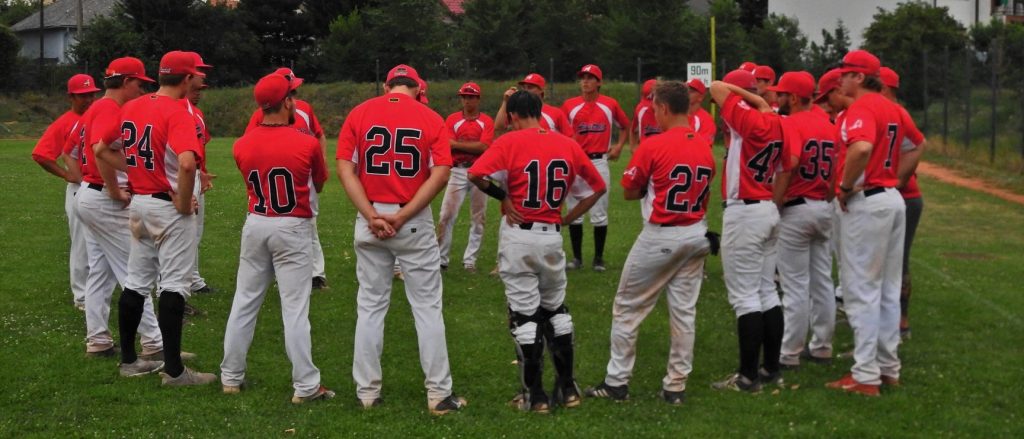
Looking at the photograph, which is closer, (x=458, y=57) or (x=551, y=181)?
(x=551, y=181)

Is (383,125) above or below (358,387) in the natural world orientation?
above

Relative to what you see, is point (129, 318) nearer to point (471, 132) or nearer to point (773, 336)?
point (773, 336)

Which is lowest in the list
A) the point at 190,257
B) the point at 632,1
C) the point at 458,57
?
the point at 190,257

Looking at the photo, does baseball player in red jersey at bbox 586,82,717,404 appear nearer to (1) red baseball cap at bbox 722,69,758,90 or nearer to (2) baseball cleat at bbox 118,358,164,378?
(1) red baseball cap at bbox 722,69,758,90

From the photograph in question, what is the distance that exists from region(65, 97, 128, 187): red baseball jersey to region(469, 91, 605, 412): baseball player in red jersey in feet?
9.19

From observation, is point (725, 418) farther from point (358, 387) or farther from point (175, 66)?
point (175, 66)

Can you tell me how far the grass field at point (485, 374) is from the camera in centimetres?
624

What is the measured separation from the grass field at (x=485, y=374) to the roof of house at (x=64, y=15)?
57.3 metres

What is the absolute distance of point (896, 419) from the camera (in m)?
6.42

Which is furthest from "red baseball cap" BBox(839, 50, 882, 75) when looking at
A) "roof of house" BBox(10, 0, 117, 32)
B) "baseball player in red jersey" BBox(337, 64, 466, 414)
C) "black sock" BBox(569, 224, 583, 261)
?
"roof of house" BBox(10, 0, 117, 32)

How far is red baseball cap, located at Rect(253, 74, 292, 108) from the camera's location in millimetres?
6457

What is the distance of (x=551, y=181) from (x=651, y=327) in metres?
2.96

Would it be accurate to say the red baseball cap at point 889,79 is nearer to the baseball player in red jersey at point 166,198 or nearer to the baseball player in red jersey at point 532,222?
the baseball player in red jersey at point 532,222

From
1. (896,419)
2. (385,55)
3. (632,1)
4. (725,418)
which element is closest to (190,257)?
(725,418)
